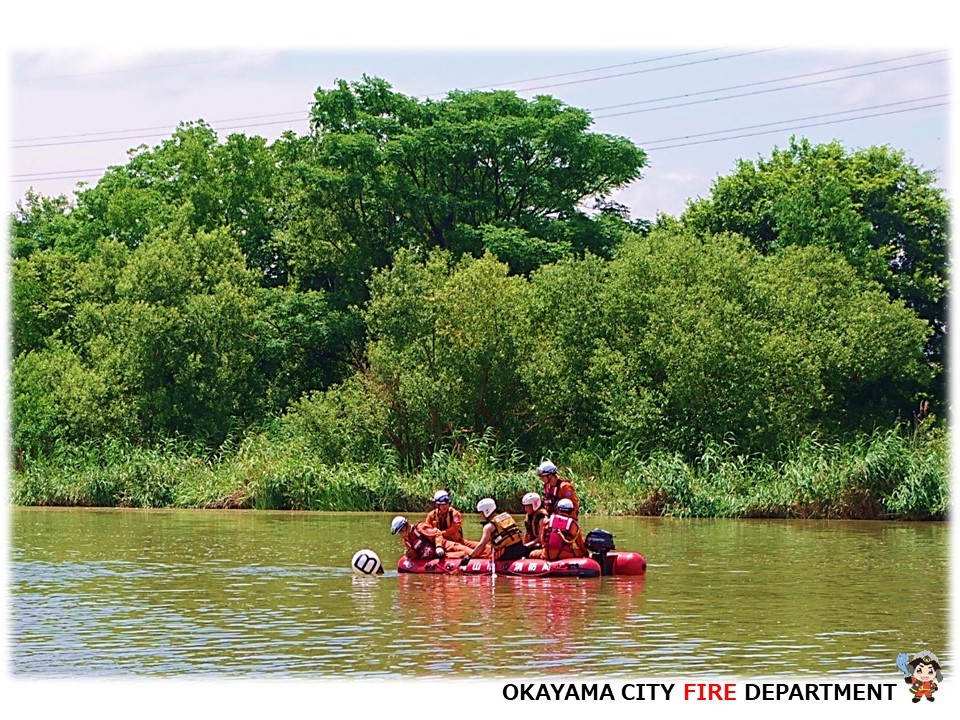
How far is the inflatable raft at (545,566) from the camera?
24500mm

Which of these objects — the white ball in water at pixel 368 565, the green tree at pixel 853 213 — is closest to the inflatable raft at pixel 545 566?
the white ball in water at pixel 368 565

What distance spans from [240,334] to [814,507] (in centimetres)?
2316

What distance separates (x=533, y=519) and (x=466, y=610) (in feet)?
13.6

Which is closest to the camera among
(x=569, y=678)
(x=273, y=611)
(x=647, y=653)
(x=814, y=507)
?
(x=569, y=678)

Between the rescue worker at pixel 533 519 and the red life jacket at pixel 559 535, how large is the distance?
262mm

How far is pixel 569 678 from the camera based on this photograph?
15703 millimetres

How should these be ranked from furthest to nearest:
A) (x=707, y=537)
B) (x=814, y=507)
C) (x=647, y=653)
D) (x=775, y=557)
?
(x=814, y=507) < (x=707, y=537) < (x=775, y=557) < (x=647, y=653)

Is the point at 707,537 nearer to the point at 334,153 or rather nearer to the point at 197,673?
the point at 197,673

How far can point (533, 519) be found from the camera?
82.5 ft

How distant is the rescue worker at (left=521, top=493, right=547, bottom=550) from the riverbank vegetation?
14037 millimetres

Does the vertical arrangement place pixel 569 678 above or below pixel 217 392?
below

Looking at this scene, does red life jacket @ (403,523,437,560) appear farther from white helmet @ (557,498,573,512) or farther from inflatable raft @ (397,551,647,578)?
white helmet @ (557,498,573,512)

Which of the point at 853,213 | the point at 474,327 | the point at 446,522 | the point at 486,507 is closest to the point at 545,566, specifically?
the point at 486,507

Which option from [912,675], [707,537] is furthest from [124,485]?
[912,675]
